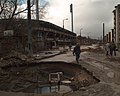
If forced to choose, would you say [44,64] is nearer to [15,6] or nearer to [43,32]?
[15,6]

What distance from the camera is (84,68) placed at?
18.8m

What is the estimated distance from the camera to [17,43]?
33875 millimetres

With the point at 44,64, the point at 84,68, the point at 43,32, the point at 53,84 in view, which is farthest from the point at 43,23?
the point at 53,84

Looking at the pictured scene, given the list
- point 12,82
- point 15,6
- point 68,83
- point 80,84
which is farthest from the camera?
point 15,6

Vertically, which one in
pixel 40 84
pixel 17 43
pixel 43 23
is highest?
pixel 43 23

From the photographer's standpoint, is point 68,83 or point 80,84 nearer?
point 80,84

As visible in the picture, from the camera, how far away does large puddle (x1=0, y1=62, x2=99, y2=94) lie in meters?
13.6

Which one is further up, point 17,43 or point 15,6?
point 15,6

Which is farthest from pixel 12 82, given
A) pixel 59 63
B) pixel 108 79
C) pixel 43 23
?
pixel 43 23

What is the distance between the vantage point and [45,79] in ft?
56.7

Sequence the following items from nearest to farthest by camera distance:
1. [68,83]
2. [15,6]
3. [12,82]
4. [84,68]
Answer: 1. [68,83]
2. [12,82]
3. [84,68]
4. [15,6]

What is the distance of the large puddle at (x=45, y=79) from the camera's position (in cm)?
1365

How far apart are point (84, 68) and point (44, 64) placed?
217 inches

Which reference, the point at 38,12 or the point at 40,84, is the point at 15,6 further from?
the point at 40,84
